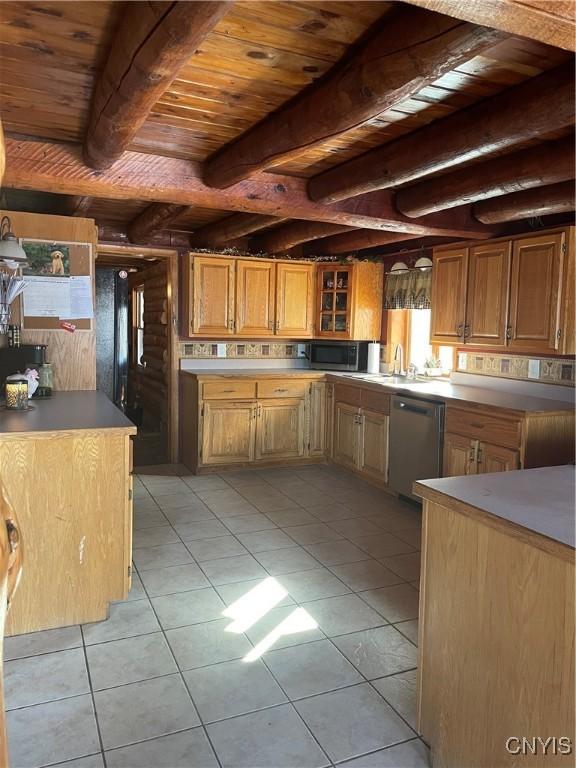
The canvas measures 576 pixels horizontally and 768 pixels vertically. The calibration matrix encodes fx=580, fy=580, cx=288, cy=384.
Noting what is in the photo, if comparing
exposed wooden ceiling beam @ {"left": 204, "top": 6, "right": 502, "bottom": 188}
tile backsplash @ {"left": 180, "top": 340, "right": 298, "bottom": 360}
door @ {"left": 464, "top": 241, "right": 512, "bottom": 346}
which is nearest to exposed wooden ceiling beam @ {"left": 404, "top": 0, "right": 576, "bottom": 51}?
exposed wooden ceiling beam @ {"left": 204, "top": 6, "right": 502, "bottom": 188}

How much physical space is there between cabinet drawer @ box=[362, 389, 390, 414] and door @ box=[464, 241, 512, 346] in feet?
2.77

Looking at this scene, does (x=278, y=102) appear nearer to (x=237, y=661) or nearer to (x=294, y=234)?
(x=237, y=661)

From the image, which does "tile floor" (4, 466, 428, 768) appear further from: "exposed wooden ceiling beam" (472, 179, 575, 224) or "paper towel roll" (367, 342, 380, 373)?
"exposed wooden ceiling beam" (472, 179, 575, 224)

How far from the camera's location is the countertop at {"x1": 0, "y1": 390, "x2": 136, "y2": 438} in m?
2.49

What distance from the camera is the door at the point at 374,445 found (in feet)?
15.3

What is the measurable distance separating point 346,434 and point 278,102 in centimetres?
337

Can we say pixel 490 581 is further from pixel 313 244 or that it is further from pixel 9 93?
pixel 313 244

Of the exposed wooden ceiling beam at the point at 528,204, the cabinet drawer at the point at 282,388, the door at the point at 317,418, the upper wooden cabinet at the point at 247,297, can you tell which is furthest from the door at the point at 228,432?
the exposed wooden ceiling beam at the point at 528,204

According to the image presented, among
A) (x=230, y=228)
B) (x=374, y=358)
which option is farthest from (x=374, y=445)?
(x=230, y=228)

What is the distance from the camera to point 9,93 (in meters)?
2.27

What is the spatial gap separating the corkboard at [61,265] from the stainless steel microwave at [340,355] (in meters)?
2.60

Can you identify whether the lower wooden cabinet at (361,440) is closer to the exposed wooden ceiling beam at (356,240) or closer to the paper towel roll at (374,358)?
the paper towel roll at (374,358)

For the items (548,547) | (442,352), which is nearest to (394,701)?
(548,547)

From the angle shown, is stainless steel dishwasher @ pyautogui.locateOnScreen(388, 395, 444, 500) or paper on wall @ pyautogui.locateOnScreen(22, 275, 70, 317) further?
stainless steel dishwasher @ pyautogui.locateOnScreen(388, 395, 444, 500)
